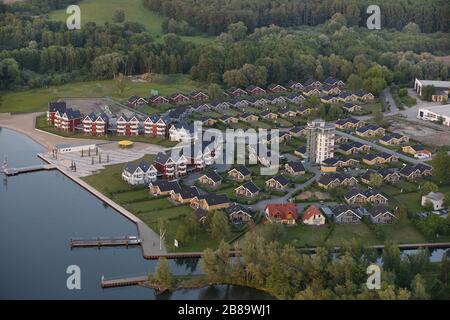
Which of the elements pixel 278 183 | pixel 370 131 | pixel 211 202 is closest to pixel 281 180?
pixel 278 183

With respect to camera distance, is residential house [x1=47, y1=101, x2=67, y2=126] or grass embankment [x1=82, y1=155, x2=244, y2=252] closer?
grass embankment [x1=82, y1=155, x2=244, y2=252]

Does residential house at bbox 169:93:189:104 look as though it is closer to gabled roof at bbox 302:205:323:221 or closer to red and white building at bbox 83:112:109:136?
red and white building at bbox 83:112:109:136

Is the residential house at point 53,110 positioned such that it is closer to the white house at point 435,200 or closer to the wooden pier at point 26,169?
the wooden pier at point 26,169

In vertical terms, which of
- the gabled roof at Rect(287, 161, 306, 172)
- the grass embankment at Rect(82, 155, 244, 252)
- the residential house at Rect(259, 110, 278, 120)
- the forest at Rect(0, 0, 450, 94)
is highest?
the forest at Rect(0, 0, 450, 94)

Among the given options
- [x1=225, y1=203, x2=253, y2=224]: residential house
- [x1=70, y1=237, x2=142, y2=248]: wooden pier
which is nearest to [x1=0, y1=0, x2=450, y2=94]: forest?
[x1=225, y1=203, x2=253, y2=224]: residential house

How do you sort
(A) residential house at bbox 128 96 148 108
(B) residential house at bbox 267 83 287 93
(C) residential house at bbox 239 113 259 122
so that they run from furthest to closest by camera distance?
(B) residential house at bbox 267 83 287 93
(A) residential house at bbox 128 96 148 108
(C) residential house at bbox 239 113 259 122

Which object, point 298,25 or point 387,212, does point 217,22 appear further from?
point 387,212

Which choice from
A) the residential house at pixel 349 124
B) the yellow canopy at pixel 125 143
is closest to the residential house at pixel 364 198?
the residential house at pixel 349 124
